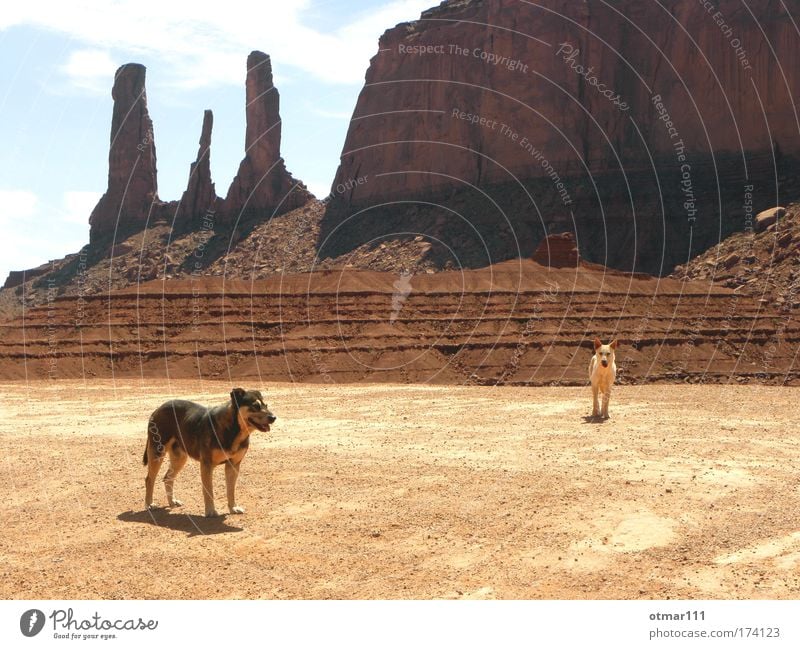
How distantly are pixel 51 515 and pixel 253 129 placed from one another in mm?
141699

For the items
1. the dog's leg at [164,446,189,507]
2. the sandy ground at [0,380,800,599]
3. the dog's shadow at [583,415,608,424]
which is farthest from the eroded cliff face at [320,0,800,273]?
the dog's leg at [164,446,189,507]

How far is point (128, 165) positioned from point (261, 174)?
3165 centimetres

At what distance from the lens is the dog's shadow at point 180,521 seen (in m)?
12.3

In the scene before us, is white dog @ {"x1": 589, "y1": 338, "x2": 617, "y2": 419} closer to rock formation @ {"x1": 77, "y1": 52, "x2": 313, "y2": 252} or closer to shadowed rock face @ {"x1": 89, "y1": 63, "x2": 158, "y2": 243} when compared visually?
rock formation @ {"x1": 77, "y1": 52, "x2": 313, "y2": 252}

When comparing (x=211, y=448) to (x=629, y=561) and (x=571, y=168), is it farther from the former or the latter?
(x=571, y=168)

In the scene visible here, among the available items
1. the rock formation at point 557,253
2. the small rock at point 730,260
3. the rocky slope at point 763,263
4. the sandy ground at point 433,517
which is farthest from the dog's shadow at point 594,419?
the small rock at point 730,260

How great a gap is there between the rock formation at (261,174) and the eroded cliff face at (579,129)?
1170cm

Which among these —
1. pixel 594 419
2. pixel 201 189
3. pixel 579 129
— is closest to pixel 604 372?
pixel 594 419

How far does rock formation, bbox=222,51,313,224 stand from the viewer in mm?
144250

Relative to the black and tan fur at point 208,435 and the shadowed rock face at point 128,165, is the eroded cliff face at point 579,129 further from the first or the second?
the black and tan fur at point 208,435

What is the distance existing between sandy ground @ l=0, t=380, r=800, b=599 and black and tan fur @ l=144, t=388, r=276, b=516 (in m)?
0.55

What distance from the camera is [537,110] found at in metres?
121

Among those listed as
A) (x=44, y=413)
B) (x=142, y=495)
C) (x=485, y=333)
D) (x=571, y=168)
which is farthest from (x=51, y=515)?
(x=571, y=168)

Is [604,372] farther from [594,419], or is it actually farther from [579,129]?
[579,129]
